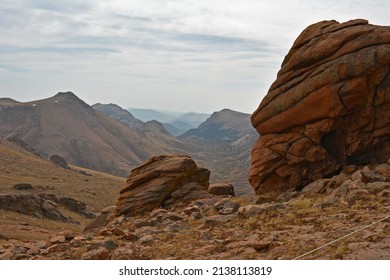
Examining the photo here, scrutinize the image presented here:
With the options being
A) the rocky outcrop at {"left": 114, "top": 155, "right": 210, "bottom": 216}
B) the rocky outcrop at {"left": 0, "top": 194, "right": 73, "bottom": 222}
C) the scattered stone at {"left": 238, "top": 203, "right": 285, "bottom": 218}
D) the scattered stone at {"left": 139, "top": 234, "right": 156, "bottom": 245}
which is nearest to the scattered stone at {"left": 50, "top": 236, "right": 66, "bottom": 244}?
the scattered stone at {"left": 139, "top": 234, "right": 156, "bottom": 245}

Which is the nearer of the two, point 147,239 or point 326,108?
point 147,239

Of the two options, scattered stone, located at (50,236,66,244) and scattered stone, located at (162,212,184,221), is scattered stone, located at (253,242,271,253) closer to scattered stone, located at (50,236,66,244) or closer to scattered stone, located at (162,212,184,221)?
scattered stone, located at (162,212,184,221)

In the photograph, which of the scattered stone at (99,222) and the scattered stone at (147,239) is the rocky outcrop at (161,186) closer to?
the scattered stone at (99,222)

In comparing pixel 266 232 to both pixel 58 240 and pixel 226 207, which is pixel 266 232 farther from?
pixel 58 240

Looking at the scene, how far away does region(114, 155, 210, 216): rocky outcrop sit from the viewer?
1478 inches

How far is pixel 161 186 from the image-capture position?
125 feet

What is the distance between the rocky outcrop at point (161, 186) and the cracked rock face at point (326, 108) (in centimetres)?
722

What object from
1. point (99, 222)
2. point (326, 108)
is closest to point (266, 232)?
point (326, 108)

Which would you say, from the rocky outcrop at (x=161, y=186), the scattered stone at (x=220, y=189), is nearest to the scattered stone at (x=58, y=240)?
the rocky outcrop at (x=161, y=186)

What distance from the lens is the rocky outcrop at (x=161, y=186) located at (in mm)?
37531

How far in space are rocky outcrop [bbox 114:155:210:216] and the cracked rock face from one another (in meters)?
7.22

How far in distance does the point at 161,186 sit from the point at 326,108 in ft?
54.0

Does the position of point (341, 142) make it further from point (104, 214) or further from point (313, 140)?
point (104, 214)

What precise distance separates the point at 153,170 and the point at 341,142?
694 inches
